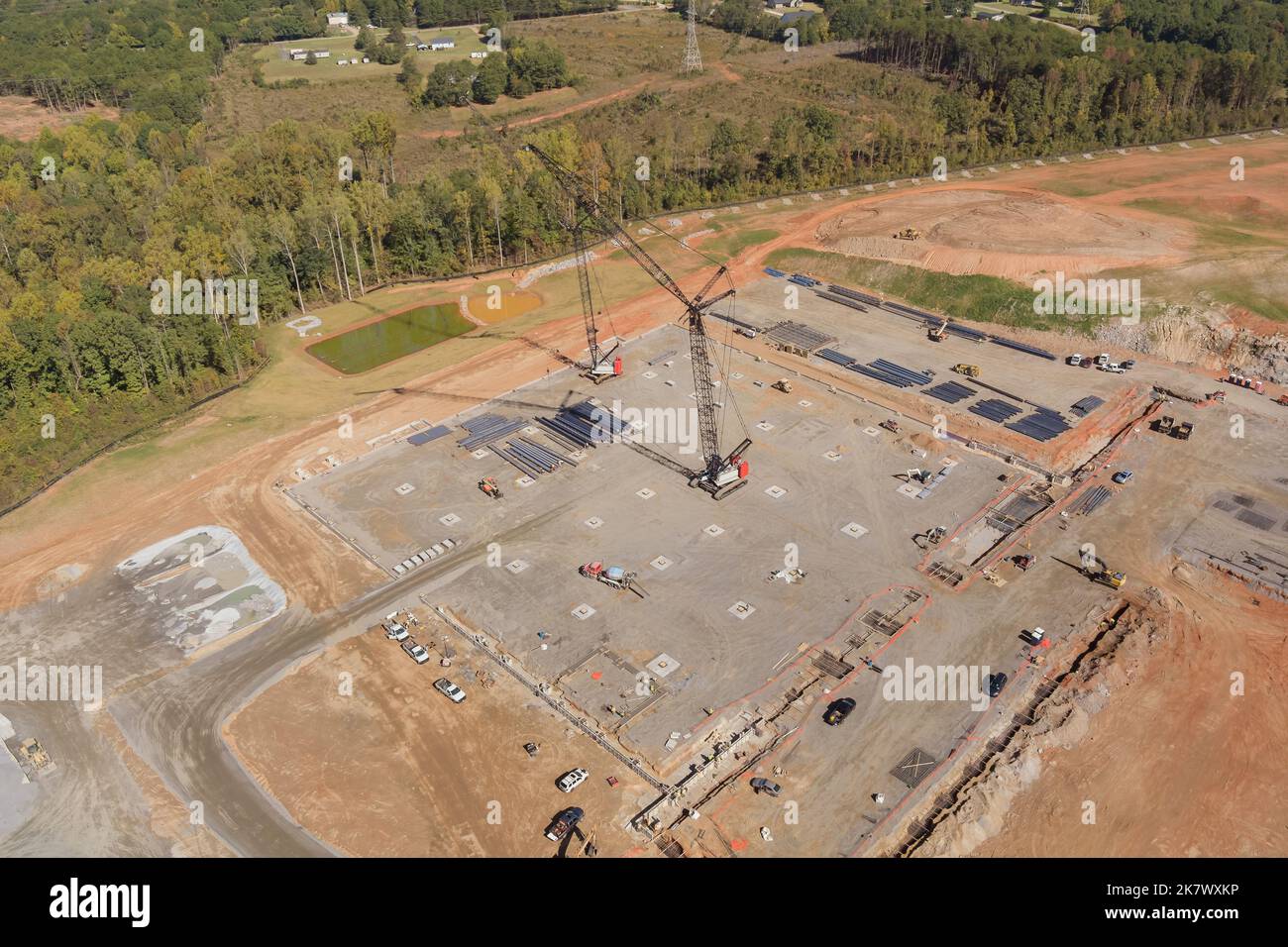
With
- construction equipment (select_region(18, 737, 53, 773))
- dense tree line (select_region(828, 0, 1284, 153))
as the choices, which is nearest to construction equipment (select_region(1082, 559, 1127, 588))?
construction equipment (select_region(18, 737, 53, 773))

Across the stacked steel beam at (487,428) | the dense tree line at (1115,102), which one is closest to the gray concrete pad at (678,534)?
the stacked steel beam at (487,428)

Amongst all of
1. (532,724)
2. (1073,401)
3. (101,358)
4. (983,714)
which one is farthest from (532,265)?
(983,714)

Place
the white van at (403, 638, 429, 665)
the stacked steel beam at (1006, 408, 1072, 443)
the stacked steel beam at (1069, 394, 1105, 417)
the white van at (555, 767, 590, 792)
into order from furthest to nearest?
the stacked steel beam at (1069, 394, 1105, 417), the stacked steel beam at (1006, 408, 1072, 443), the white van at (403, 638, 429, 665), the white van at (555, 767, 590, 792)

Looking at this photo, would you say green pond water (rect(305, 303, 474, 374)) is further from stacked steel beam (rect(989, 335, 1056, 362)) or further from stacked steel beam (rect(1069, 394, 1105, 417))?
stacked steel beam (rect(1069, 394, 1105, 417))

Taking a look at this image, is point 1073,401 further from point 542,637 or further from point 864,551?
point 542,637

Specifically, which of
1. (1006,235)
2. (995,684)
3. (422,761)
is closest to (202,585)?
(422,761)

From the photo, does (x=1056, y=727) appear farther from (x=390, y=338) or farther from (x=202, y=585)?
(x=390, y=338)

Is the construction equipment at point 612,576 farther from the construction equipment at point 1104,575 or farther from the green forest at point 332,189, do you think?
the green forest at point 332,189
